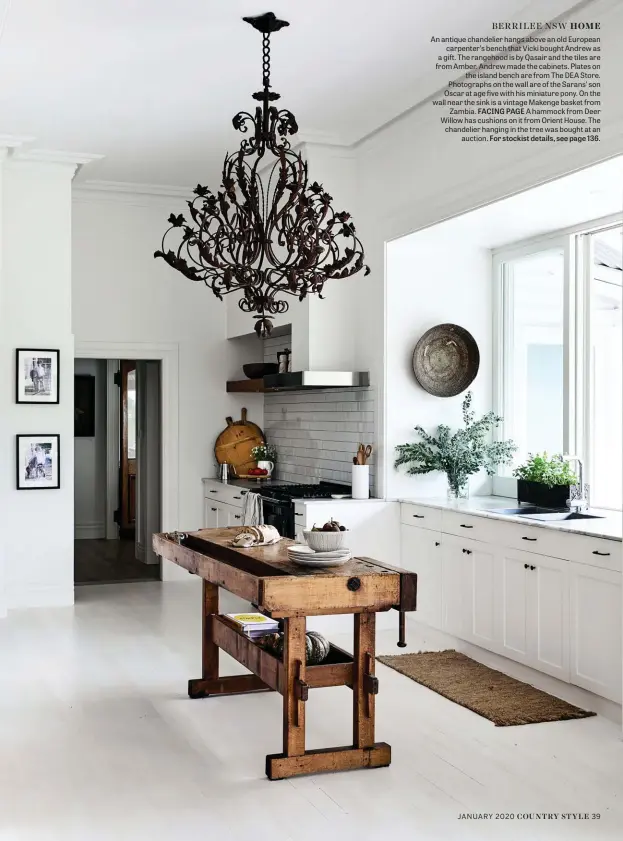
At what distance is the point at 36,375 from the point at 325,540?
4132 mm

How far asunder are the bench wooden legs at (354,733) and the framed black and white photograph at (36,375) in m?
4.23

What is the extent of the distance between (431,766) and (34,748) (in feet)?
5.68

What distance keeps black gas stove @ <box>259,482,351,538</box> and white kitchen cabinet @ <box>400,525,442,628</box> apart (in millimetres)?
637

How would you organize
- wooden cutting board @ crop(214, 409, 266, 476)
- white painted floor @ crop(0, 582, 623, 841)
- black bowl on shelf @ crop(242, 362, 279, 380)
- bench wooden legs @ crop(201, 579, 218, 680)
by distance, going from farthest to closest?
wooden cutting board @ crop(214, 409, 266, 476) → black bowl on shelf @ crop(242, 362, 279, 380) → bench wooden legs @ crop(201, 579, 218, 680) → white painted floor @ crop(0, 582, 623, 841)

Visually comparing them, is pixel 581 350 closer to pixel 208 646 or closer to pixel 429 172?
pixel 429 172

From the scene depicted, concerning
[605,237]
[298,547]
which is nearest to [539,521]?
[298,547]

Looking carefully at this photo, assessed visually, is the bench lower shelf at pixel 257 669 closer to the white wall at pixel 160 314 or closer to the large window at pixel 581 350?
the large window at pixel 581 350

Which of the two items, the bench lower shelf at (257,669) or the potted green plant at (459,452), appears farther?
the potted green plant at (459,452)

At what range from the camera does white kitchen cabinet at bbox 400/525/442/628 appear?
604cm

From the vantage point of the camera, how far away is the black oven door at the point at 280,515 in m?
6.47

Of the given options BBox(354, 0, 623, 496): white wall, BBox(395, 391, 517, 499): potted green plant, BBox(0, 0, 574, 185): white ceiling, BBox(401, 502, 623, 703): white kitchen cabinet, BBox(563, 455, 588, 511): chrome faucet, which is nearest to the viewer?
BBox(354, 0, 623, 496): white wall

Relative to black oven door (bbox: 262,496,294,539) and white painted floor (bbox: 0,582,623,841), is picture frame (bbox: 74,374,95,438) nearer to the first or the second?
black oven door (bbox: 262,496,294,539)

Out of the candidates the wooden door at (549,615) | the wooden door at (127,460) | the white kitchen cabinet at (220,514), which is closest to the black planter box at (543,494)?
the wooden door at (549,615)

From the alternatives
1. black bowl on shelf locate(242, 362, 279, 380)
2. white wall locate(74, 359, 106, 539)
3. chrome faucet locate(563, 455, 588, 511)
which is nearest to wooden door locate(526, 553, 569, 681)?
chrome faucet locate(563, 455, 588, 511)
